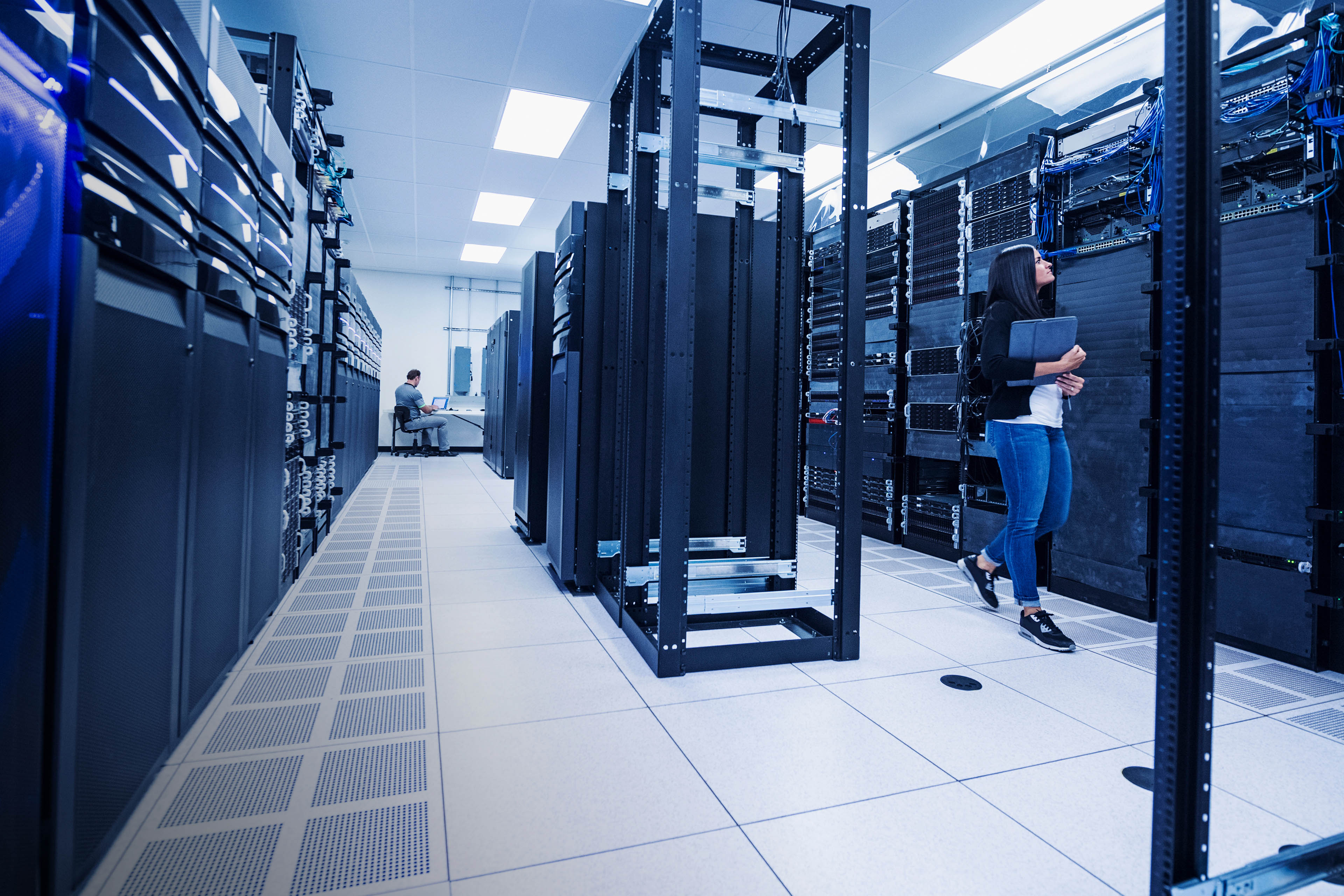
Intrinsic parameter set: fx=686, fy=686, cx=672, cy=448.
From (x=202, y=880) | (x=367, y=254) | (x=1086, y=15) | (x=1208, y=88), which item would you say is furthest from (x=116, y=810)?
(x=367, y=254)

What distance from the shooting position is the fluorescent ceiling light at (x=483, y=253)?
936 cm

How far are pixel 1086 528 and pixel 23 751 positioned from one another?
11.3ft

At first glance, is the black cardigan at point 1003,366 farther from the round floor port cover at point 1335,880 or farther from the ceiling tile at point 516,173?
the ceiling tile at point 516,173

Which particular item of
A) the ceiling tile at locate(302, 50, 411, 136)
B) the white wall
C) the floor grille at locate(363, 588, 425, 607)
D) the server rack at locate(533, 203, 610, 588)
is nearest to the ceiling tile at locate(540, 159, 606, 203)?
the ceiling tile at locate(302, 50, 411, 136)

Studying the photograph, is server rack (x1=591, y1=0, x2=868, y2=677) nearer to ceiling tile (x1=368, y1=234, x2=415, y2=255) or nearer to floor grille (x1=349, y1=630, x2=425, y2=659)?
floor grille (x1=349, y1=630, x2=425, y2=659)

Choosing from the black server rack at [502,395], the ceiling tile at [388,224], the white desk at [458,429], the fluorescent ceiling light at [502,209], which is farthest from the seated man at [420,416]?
the fluorescent ceiling light at [502,209]

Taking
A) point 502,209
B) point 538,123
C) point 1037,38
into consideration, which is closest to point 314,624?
point 538,123

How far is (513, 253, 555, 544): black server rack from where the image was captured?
12.3ft

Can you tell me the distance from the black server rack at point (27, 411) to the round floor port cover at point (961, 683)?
205 cm

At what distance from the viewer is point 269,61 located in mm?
2625

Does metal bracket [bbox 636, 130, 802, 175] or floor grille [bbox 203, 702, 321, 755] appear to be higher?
metal bracket [bbox 636, 130, 802, 175]

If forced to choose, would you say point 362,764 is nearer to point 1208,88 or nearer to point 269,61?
point 1208,88

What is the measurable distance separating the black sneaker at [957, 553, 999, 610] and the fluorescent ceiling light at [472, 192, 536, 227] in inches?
231

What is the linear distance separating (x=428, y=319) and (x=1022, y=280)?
10.6 metres
